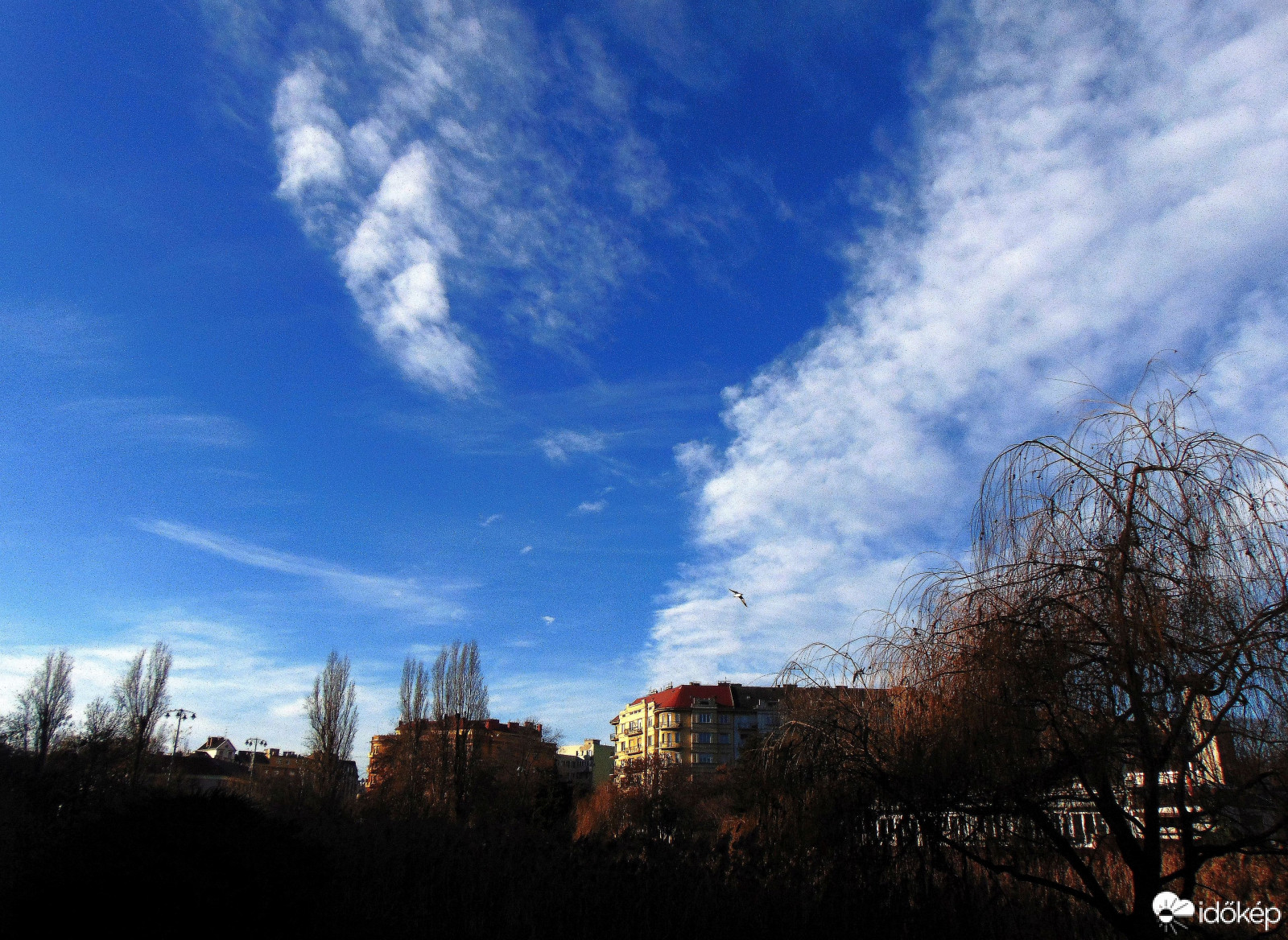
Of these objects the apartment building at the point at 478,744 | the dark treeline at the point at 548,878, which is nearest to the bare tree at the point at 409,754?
the apartment building at the point at 478,744

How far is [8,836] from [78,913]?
7041mm

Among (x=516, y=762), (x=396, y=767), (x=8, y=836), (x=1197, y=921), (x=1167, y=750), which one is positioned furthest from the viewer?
(x=516, y=762)

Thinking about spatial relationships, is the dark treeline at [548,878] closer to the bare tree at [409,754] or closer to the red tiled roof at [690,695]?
the bare tree at [409,754]

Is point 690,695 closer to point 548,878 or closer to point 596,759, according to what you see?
point 596,759

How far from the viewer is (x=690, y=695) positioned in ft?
275

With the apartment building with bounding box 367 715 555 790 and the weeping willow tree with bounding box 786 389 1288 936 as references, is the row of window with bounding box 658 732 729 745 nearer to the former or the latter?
the apartment building with bounding box 367 715 555 790

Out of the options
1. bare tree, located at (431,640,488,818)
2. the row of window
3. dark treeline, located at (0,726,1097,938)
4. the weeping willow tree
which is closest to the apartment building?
bare tree, located at (431,640,488,818)

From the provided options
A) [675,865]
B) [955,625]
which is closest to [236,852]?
[675,865]

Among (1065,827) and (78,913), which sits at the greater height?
(1065,827)

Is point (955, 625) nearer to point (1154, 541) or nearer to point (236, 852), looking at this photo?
point (1154, 541)

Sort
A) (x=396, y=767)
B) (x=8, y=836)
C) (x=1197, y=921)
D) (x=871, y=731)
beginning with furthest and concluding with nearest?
(x=396, y=767) → (x=8, y=836) → (x=871, y=731) → (x=1197, y=921)

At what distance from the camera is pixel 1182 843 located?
15.8 ft
